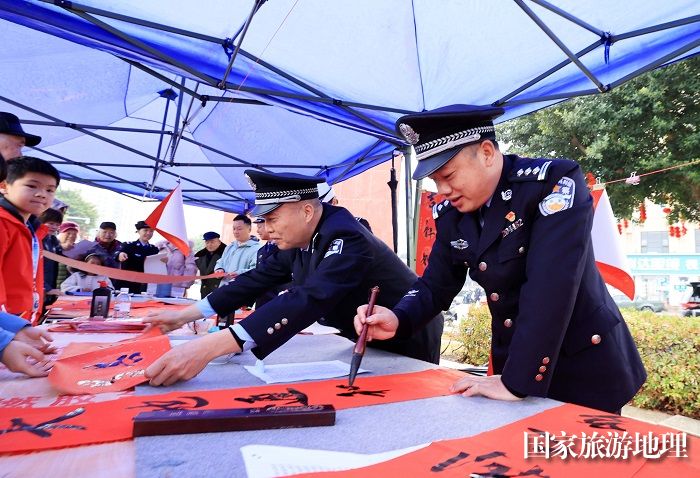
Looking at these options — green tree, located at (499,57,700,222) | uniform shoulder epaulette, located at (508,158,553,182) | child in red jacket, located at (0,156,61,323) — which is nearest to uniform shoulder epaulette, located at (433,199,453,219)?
uniform shoulder epaulette, located at (508,158,553,182)

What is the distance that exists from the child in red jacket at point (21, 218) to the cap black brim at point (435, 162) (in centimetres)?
174

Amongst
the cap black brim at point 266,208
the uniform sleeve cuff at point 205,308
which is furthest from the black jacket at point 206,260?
the cap black brim at point 266,208

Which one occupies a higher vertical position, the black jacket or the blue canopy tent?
the blue canopy tent

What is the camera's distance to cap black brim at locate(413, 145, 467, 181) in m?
1.26

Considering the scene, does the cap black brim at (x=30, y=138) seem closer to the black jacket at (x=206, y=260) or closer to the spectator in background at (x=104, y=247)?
the spectator in background at (x=104, y=247)

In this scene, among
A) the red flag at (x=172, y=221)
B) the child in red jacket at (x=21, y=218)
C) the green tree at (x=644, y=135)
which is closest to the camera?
the child in red jacket at (x=21, y=218)

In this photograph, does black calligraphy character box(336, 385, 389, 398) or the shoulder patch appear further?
the shoulder patch

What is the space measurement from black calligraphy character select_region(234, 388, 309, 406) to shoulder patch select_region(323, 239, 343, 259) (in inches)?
23.6

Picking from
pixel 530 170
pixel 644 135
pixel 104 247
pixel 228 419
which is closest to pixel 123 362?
pixel 228 419

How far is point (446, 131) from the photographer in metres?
1.28

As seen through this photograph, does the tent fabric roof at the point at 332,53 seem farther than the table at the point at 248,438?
Yes

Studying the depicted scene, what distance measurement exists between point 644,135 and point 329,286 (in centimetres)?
821

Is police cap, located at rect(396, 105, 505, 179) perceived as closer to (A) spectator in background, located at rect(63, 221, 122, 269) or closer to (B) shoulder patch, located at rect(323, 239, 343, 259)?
(B) shoulder patch, located at rect(323, 239, 343, 259)

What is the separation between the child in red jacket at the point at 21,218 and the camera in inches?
80.1
